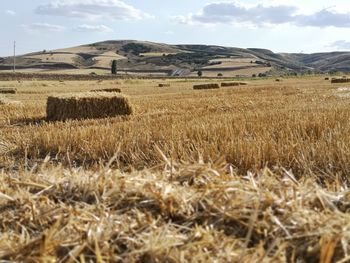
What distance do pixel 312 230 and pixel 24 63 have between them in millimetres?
156906

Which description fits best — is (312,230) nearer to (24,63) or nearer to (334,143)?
(334,143)

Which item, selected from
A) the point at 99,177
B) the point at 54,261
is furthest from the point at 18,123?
the point at 54,261

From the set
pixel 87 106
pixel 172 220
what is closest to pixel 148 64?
pixel 87 106

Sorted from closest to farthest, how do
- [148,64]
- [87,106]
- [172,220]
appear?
1. [172,220]
2. [87,106]
3. [148,64]

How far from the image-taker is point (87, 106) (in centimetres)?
1440

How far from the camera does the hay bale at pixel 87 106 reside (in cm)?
1402

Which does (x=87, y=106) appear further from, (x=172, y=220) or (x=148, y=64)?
(x=148, y=64)

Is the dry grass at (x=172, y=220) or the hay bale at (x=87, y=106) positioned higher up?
the dry grass at (x=172, y=220)

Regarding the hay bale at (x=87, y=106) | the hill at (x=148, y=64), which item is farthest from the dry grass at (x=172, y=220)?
the hill at (x=148, y=64)

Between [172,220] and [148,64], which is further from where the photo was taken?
[148,64]

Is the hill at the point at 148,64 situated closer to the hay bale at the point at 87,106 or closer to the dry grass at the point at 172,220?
the hay bale at the point at 87,106

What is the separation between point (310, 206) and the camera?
334 centimetres

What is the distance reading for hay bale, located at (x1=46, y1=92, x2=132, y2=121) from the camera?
1402cm

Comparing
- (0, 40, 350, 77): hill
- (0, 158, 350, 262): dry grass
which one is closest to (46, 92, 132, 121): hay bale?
(0, 158, 350, 262): dry grass
